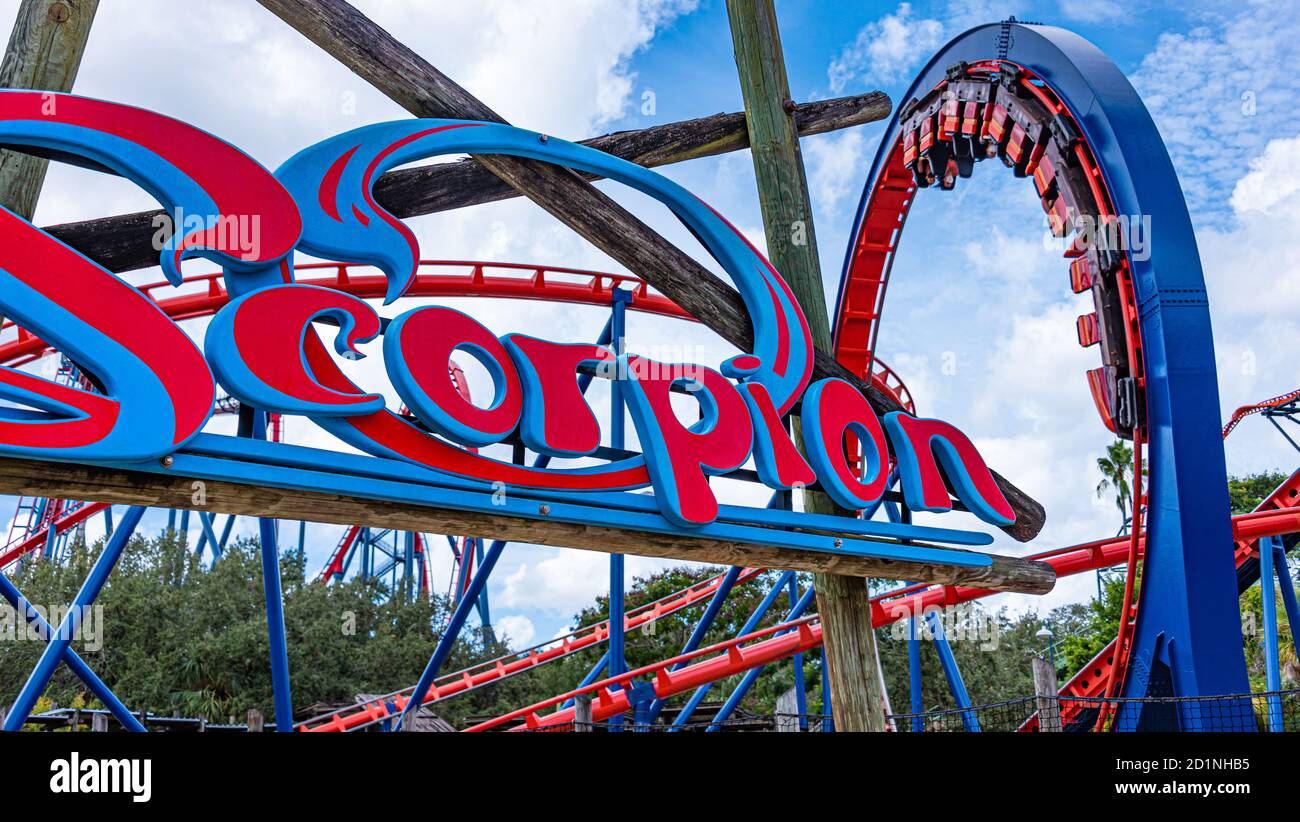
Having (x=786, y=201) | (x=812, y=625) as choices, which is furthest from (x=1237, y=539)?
(x=786, y=201)

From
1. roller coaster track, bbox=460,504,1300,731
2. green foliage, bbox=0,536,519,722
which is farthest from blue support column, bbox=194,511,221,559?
roller coaster track, bbox=460,504,1300,731

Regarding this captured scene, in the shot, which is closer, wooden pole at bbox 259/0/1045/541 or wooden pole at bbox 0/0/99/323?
wooden pole at bbox 0/0/99/323

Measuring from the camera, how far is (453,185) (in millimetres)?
4977

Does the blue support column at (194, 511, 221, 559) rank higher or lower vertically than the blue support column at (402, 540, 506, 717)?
higher

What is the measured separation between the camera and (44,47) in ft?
12.9

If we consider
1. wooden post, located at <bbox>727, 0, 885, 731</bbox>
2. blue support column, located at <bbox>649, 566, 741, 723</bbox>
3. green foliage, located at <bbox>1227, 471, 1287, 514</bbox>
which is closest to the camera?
wooden post, located at <bbox>727, 0, 885, 731</bbox>

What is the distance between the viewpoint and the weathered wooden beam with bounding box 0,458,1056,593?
3420 millimetres

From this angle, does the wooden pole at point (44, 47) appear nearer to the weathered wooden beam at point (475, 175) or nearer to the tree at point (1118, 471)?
the weathered wooden beam at point (475, 175)

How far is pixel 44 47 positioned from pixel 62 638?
3936 mm

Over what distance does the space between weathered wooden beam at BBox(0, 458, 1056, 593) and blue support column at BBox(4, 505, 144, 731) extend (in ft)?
9.69

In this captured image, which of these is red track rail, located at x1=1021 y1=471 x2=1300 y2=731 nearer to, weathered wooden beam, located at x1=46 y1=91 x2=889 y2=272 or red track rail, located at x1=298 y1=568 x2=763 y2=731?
red track rail, located at x1=298 y1=568 x2=763 y2=731

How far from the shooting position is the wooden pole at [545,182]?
462 centimetres
